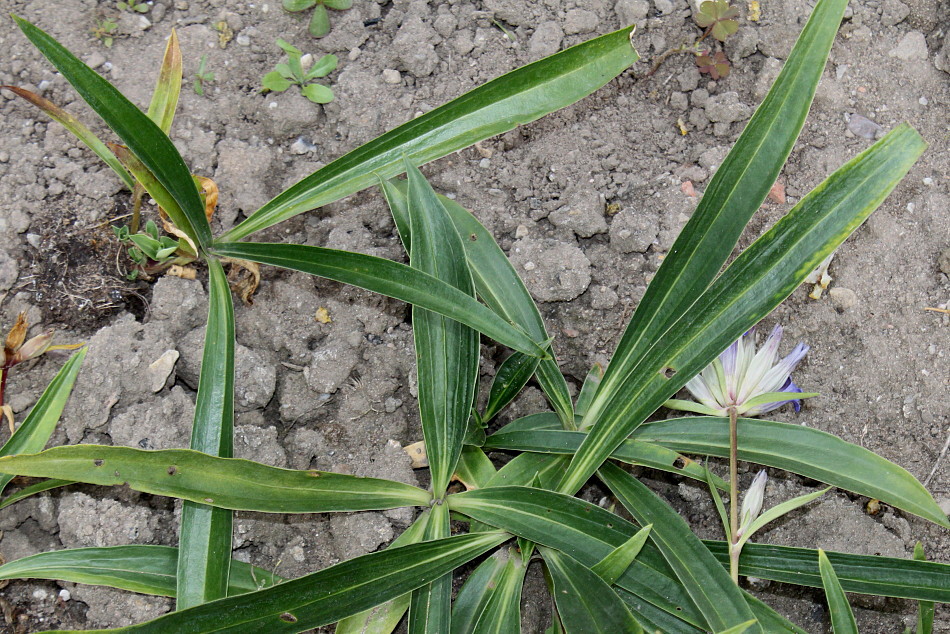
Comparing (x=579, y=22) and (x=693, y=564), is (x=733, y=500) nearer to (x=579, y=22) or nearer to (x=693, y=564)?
(x=693, y=564)

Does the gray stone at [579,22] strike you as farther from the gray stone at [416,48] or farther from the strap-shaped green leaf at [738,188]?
the strap-shaped green leaf at [738,188]

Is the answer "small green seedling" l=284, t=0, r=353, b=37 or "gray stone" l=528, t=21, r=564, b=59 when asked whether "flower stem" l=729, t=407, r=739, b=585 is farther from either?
"small green seedling" l=284, t=0, r=353, b=37

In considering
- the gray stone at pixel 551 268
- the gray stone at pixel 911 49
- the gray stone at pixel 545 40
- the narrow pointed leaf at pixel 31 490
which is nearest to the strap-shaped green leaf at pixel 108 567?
the narrow pointed leaf at pixel 31 490

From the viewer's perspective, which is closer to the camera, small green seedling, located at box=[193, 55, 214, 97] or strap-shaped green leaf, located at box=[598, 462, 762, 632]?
strap-shaped green leaf, located at box=[598, 462, 762, 632]

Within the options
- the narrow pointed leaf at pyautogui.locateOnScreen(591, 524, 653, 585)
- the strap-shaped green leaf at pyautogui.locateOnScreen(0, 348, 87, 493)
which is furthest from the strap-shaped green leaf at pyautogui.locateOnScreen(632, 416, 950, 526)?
the strap-shaped green leaf at pyautogui.locateOnScreen(0, 348, 87, 493)

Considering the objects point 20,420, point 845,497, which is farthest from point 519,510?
point 20,420

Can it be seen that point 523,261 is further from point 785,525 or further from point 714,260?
point 785,525
